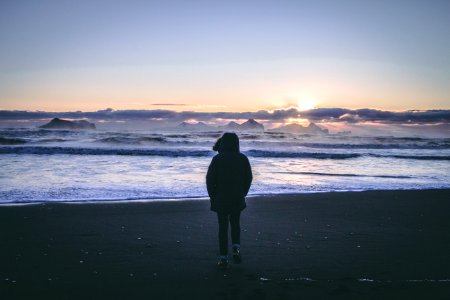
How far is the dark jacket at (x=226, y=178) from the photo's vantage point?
18.6 feet

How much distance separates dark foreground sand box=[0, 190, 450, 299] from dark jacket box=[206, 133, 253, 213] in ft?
2.84

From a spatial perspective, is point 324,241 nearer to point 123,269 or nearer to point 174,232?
point 174,232

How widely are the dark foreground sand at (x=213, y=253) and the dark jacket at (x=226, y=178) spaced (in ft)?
2.84

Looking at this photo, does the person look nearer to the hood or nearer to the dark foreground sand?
the hood

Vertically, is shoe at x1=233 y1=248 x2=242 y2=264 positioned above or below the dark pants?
below

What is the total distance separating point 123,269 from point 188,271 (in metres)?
0.85

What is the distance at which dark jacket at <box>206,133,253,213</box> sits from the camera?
5680 mm

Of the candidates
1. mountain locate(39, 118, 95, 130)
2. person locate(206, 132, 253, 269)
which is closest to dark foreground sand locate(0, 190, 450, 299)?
person locate(206, 132, 253, 269)

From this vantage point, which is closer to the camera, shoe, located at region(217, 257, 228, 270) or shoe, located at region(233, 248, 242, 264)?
shoe, located at region(217, 257, 228, 270)

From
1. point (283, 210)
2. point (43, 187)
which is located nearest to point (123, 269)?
point (283, 210)

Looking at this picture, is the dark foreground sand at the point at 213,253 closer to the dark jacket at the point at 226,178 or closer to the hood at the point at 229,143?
the dark jacket at the point at 226,178

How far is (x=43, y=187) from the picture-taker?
13070 millimetres

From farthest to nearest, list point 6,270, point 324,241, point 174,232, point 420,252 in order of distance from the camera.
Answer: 1. point 174,232
2. point 324,241
3. point 420,252
4. point 6,270

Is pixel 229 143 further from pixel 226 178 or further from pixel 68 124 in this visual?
pixel 68 124
